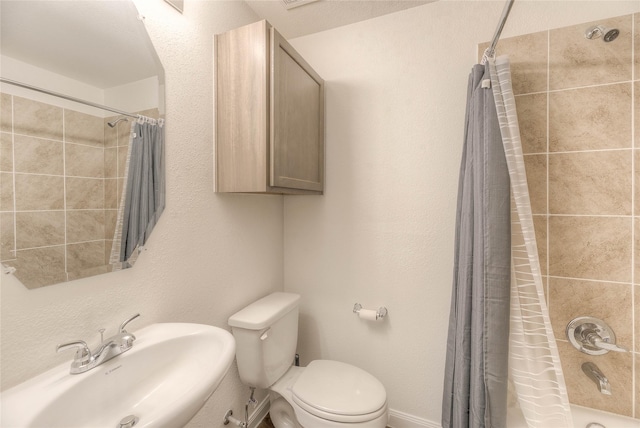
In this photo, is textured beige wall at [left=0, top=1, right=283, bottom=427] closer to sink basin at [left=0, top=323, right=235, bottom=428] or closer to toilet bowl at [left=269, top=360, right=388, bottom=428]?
sink basin at [left=0, top=323, right=235, bottom=428]

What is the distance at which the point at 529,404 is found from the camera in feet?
2.99

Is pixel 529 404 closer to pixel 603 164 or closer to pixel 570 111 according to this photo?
pixel 603 164

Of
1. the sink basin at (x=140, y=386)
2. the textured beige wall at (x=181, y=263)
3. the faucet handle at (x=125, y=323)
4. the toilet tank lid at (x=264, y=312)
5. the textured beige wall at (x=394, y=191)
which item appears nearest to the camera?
the sink basin at (x=140, y=386)

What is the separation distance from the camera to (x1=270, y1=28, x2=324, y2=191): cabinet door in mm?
1166

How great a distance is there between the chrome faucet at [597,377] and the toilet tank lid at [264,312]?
136 cm

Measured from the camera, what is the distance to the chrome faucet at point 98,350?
0.73m

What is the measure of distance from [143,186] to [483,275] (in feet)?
4.14

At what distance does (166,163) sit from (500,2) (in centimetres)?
170

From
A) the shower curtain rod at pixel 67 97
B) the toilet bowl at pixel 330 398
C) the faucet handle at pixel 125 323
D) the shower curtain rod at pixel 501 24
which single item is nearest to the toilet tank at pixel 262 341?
the toilet bowl at pixel 330 398

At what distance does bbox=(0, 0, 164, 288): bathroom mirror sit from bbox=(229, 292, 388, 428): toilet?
660 mm

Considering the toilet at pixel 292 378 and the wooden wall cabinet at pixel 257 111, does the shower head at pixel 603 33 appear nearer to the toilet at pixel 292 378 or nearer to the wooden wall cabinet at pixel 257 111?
the wooden wall cabinet at pixel 257 111

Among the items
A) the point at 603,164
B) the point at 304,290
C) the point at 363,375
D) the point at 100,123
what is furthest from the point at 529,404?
the point at 100,123

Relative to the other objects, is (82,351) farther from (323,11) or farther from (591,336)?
(591,336)

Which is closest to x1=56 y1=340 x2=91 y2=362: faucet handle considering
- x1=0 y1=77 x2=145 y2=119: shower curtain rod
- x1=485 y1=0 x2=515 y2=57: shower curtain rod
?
x1=0 y1=77 x2=145 y2=119: shower curtain rod
